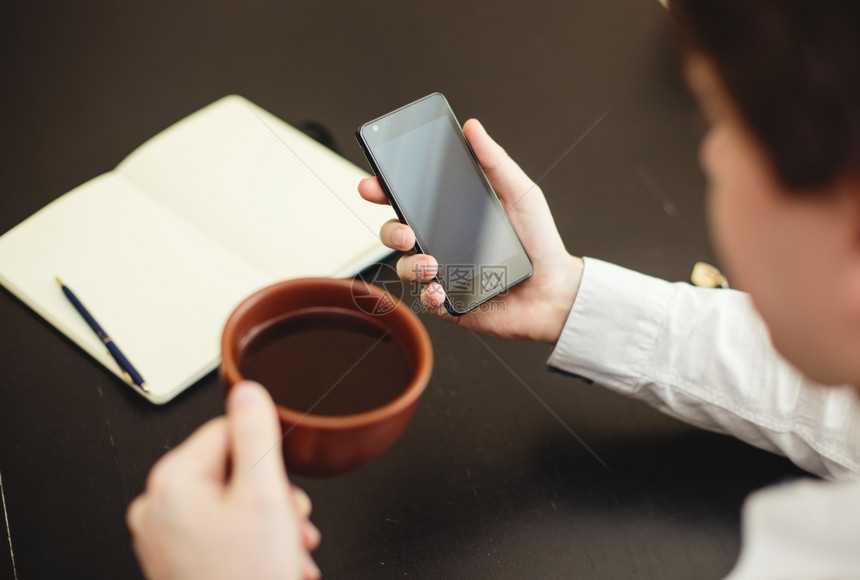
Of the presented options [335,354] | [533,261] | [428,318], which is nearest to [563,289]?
[533,261]

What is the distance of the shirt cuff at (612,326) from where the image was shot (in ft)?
2.37

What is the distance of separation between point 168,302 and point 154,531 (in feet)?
1.07

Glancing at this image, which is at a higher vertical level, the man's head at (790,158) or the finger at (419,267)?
the man's head at (790,158)

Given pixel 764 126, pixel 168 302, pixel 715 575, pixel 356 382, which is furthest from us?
pixel 168 302

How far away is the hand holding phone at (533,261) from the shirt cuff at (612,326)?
0.11ft

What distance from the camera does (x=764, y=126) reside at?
1.17 ft

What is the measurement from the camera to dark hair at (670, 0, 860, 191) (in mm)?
313

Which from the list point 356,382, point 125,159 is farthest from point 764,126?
point 125,159

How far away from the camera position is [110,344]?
2.15 ft

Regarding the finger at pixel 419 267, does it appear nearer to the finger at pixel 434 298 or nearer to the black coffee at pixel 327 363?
the finger at pixel 434 298

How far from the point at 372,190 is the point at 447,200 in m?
0.08

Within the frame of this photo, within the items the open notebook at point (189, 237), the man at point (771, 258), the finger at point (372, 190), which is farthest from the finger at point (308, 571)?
the finger at point (372, 190)

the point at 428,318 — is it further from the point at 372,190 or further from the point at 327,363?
the point at 327,363

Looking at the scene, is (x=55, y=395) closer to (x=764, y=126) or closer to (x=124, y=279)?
(x=124, y=279)
